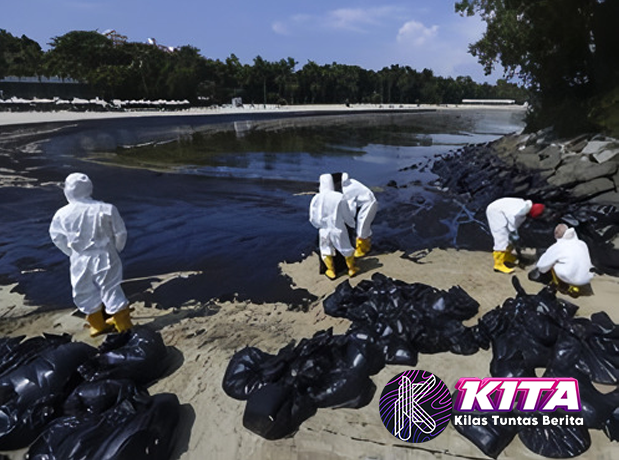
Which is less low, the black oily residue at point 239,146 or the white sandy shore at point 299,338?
the black oily residue at point 239,146

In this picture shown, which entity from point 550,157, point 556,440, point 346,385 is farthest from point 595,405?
point 550,157

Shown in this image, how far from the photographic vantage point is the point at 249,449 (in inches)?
116

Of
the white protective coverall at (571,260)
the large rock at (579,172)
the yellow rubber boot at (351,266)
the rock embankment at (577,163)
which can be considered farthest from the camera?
the large rock at (579,172)

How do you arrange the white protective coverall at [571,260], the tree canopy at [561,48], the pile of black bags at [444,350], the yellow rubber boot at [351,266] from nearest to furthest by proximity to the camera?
the pile of black bags at [444,350] → the white protective coverall at [571,260] → the yellow rubber boot at [351,266] → the tree canopy at [561,48]

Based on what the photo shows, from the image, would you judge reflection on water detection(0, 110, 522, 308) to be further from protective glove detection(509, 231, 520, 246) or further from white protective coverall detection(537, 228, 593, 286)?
white protective coverall detection(537, 228, 593, 286)

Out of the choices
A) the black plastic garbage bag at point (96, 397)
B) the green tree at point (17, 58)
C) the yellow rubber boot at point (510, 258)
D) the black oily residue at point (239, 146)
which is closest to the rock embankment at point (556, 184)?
the yellow rubber boot at point (510, 258)

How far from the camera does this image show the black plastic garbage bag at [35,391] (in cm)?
294

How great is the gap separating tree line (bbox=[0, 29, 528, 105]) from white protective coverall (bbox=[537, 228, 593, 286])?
48331mm

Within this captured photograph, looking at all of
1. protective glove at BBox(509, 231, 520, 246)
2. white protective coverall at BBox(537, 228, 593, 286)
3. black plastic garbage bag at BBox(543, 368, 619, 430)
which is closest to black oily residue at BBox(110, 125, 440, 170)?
protective glove at BBox(509, 231, 520, 246)

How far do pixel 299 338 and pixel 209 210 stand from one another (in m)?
6.41

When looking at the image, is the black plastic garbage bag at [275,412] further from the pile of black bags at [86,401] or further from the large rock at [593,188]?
the large rock at [593,188]

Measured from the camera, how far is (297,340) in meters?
4.43

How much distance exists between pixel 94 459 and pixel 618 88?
16.9 m

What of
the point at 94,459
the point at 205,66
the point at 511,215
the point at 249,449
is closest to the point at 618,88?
A: the point at 511,215
